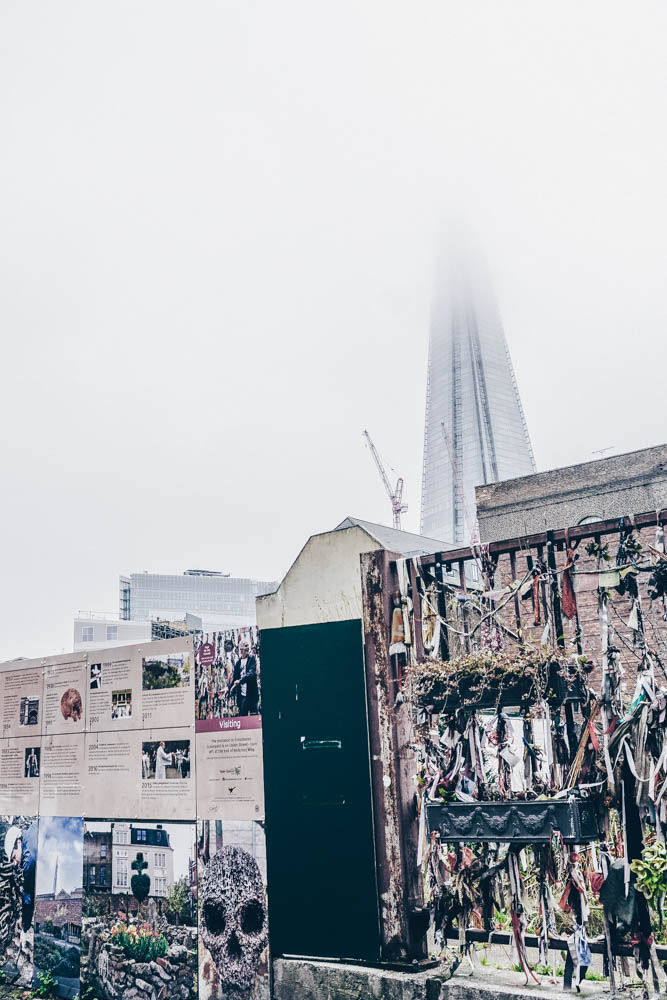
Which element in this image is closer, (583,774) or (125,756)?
(583,774)

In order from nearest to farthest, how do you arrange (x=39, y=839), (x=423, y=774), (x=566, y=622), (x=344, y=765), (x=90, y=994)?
(x=566, y=622), (x=423, y=774), (x=344, y=765), (x=90, y=994), (x=39, y=839)

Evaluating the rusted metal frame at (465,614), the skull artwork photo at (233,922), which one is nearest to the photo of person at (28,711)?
the skull artwork photo at (233,922)

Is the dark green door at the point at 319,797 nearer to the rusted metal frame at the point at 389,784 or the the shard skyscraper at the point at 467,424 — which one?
the rusted metal frame at the point at 389,784

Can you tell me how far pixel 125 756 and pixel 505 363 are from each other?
246 feet

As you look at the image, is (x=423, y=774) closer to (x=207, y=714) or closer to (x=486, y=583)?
(x=486, y=583)

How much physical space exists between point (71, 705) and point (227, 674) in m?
3.54

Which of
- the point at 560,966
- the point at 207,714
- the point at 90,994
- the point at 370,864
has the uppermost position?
the point at 207,714

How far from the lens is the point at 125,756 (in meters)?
11.7

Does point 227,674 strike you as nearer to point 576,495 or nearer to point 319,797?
point 319,797

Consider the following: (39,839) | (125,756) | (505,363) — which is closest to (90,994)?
(39,839)

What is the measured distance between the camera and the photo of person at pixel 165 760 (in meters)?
10.9

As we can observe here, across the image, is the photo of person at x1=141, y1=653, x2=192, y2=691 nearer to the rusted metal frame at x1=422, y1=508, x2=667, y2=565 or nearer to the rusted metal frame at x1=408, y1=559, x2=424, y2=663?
the rusted metal frame at x1=408, y1=559, x2=424, y2=663

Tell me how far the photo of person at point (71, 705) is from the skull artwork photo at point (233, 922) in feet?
11.6

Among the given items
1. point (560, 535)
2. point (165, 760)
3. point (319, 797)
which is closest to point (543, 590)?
point (560, 535)
